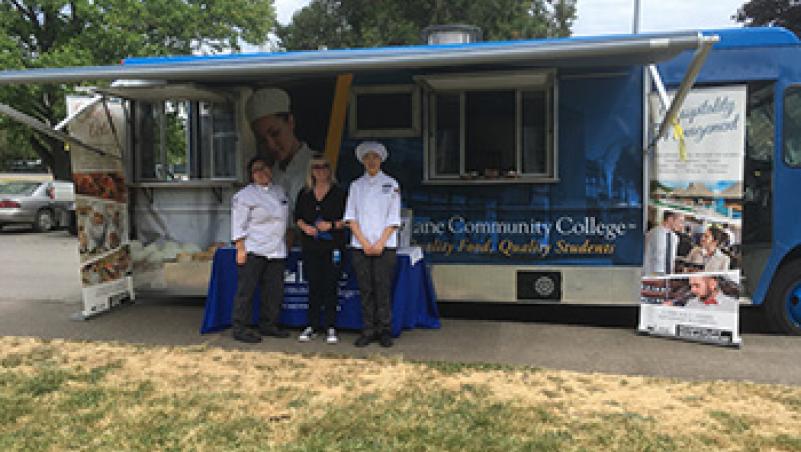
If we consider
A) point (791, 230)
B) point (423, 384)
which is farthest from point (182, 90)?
point (791, 230)

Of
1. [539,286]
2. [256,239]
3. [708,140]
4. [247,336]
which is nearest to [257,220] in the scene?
[256,239]

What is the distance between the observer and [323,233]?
5.77 metres

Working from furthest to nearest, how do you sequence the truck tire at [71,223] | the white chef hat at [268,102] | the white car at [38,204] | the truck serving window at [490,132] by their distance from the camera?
the white car at [38,204] < the truck tire at [71,223] < the white chef hat at [268,102] < the truck serving window at [490,132]

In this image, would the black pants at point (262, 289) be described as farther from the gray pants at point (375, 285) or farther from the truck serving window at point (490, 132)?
the truck serving window at point (490, 132)

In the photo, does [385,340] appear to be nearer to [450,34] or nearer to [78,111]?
[450,34]

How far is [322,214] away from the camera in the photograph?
5.80m

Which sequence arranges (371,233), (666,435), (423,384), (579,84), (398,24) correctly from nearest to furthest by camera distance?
(666,435), (423,384), (371,233), (579,84), (398,24)

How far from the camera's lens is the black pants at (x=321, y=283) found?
581 centimetres

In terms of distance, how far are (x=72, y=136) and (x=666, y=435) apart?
596 cm

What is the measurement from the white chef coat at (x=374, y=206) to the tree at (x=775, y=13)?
20.6m

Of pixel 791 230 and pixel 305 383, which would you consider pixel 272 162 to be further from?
pixel 791 230

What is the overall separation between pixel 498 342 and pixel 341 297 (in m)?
1.52

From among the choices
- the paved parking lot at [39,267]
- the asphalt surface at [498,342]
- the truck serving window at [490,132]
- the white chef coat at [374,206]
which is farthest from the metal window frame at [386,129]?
the paved parking lot at [39,267]

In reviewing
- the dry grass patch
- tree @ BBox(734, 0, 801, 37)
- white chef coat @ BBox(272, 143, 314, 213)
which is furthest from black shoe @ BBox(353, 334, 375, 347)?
tree @ BBox(734, 0, 801, 37)
